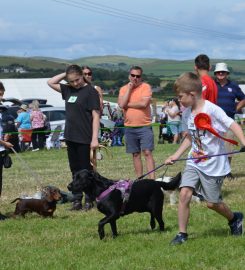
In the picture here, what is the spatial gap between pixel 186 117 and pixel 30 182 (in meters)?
6.09

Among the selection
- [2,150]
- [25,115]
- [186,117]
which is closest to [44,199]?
[2,150]

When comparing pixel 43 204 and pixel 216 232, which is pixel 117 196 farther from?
pixel 43 204

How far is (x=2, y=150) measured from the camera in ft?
24.7

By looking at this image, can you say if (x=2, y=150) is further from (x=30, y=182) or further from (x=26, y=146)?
(x=26, y=146)

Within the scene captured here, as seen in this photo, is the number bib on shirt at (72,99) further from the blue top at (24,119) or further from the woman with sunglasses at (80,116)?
the blue top at (24,119)

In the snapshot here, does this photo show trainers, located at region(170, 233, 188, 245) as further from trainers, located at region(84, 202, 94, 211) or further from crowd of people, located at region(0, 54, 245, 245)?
trainers, located at region(84, 202, 94, 211)

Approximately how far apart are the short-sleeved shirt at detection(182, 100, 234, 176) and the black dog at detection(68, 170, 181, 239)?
2.64 feet

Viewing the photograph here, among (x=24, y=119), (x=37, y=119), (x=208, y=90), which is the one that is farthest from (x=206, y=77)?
(x=37, y=119)

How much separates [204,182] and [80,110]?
246 centimetres

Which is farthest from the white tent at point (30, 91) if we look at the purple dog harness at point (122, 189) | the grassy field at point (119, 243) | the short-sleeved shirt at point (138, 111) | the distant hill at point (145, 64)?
the purple dog harness at point (122, 189)

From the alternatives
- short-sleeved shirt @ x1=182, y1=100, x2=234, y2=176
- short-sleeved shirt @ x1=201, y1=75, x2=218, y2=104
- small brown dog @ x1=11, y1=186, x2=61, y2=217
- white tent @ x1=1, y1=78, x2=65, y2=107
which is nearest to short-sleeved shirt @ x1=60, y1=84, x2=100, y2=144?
small brown dog @ x1=11, y1=186, x2=61, y2=217

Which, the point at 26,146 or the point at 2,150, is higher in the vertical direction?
the point at 2,150

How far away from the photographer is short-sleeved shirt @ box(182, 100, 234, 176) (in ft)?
18.5

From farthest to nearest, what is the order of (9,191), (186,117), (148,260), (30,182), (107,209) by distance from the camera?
(30,182), (9,191), (107,209), (186,117), (148,260)
